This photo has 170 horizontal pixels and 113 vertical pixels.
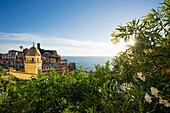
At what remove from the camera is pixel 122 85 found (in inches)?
58.0

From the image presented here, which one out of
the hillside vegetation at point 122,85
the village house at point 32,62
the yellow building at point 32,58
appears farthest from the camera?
the village house at point 32,62

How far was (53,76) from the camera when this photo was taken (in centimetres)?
296

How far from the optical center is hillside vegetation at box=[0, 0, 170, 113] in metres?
1.01

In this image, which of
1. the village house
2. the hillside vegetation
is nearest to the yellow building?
the village house

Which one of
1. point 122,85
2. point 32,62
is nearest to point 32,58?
point 32,62

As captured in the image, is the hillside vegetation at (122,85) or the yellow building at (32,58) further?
the yellow building at (32,58)

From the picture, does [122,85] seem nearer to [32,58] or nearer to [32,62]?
[32,58]

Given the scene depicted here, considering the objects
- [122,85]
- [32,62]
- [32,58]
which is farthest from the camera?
[32,62]

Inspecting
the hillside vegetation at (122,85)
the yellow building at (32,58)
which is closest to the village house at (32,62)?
the yellow building at (32,58)

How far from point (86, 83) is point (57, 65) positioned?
57524 mm

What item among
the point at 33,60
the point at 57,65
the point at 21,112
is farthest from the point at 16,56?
the point at 21,112

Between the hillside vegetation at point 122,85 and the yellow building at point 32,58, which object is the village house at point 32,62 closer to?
the yellow building at point 32,58

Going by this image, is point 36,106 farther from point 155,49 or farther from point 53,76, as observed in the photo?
point 155,49

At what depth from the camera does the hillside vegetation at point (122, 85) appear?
3.32ft
